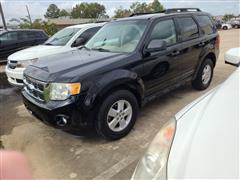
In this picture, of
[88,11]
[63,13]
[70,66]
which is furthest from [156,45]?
[63,13]

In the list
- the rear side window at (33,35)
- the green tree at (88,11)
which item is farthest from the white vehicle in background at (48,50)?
the green tree at (88,11)

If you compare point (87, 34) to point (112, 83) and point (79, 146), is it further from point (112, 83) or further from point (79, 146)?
point (79, 146)

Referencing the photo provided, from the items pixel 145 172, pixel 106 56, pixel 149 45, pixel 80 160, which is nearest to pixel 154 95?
pixel 149 45

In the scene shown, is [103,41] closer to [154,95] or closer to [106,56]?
[106,56]

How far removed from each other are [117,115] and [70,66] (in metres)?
0.94

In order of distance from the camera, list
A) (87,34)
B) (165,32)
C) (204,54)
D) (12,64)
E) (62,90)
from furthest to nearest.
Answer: (87,34), (12,64), (204,54), (165,32), (62,90)

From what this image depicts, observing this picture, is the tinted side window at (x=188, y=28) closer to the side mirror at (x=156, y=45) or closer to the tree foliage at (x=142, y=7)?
the side mirror at (x=156, y=45)

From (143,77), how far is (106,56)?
2.15ft

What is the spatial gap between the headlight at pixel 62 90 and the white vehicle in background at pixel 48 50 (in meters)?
2.58

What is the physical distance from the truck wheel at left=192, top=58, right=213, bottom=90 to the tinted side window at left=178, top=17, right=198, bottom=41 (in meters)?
0.73

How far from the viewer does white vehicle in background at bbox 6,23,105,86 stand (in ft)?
18.6

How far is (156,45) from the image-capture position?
3.43 m

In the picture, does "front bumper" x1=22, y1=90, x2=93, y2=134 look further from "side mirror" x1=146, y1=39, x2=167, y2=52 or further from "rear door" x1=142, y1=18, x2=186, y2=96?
"side mirror" x1=146, y1=39, x2=167, y2=52

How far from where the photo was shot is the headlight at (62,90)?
2.78m
